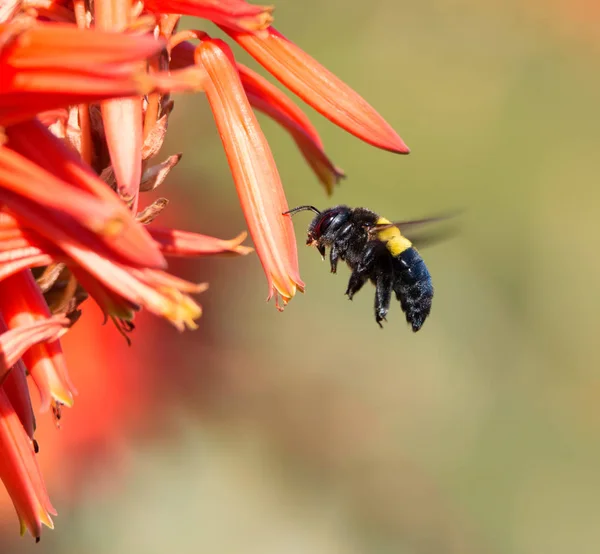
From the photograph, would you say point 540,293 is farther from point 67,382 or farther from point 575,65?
point 67,382

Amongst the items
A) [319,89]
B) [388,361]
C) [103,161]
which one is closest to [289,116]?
[319,89]

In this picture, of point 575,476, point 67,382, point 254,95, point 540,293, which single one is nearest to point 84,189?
point 67,382

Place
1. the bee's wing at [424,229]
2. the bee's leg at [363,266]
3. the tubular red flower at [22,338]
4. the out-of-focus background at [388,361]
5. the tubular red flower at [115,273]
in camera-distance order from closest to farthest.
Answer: the tubular red flower at [115,273], the tubular red flower at [22,338], the bee's wing at [424,229], the bee's leg at [363,266], the out-of-focus background at [388,361]

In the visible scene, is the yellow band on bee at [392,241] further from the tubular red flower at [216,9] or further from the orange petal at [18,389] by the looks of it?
the orange petal at [18,389]

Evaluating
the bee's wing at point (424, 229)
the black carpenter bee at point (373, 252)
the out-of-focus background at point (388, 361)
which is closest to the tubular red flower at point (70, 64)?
the bee's wing at point (424, 229)

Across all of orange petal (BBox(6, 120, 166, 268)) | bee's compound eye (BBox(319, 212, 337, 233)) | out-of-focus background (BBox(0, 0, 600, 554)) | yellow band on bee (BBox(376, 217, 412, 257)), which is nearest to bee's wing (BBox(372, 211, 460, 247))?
yellow band on bee (BBox(376, 217, 412, 257))

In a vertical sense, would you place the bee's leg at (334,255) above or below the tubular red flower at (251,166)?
below

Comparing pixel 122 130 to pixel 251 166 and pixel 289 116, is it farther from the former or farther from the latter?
pixel 289 116
